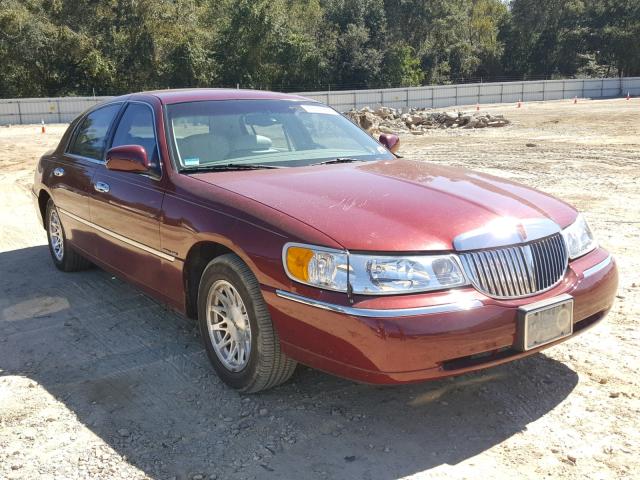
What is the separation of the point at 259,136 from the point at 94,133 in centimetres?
179

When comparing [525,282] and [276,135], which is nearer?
[525,282]

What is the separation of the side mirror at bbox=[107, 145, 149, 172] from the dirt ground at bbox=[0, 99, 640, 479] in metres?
1.22

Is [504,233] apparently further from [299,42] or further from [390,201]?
[299,42]

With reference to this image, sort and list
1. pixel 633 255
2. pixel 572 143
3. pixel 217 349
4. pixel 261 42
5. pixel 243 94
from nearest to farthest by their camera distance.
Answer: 1. pixel 217 349
2. pixel 243 94
3. pixel 633 255
4. pixel 572 143
5. pixel 261 42

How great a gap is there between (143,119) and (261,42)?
42.9m

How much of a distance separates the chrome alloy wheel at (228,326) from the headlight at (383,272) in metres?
0.65

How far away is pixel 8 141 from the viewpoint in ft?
70.8

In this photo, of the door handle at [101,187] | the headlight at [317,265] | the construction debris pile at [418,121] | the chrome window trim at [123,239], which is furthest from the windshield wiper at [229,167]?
the construction debris pile at [418,121]

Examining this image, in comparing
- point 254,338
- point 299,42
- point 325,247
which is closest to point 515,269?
point 325,247

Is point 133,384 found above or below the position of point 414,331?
below

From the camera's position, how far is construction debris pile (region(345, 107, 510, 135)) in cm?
2353

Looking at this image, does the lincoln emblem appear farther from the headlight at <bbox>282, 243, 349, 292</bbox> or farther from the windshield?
the windshield

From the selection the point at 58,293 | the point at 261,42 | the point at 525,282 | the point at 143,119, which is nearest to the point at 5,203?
the point at 58,293

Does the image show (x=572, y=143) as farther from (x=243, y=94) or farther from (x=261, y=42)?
(x=261, y=42)
